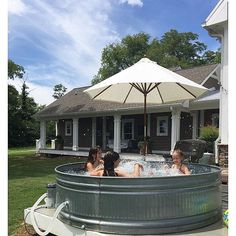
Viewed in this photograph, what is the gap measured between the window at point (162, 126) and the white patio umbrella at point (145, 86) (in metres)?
12.1

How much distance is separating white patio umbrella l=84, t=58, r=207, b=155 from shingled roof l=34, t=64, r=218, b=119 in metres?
10.1

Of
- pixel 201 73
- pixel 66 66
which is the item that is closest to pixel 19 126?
pixel 66 66

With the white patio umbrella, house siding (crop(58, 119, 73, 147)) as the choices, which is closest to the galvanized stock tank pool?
the white patio umbrella

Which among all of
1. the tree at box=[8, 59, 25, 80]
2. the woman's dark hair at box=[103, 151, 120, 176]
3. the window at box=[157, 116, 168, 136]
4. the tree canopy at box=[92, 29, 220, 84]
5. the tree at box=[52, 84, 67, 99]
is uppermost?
the tree canopy at box=[92, 29, 220, 84]

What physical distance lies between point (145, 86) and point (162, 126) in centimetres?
1376

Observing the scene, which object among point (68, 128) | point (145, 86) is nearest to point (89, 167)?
point (145, 86)

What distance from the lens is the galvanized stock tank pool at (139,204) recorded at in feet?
15.8

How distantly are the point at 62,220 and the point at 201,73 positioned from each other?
16584 mm

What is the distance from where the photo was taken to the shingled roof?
2042 centimetres

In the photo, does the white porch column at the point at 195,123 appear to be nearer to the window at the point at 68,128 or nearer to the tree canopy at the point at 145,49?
the window at the point at 68,128

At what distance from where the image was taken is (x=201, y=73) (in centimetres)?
2064

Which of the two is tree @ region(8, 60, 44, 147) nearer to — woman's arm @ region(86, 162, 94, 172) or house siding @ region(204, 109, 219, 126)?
house siding @ region(204, 109, 219, 126)
